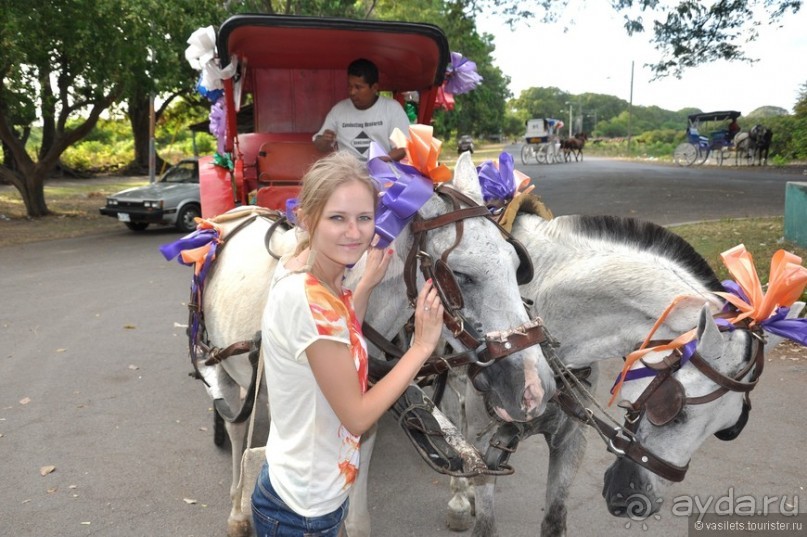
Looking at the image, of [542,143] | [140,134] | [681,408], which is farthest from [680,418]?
[542,143]

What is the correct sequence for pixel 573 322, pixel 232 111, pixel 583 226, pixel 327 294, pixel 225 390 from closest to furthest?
pixel 327 294 < pixel 573 322 < pixel 583 226 < pixel 225 390 < pixel 232 111

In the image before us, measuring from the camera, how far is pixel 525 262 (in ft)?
7.77

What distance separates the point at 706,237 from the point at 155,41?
1062cm

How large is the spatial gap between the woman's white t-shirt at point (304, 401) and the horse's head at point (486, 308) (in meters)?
0.39

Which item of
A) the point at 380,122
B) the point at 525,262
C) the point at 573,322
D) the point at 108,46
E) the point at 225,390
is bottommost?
the point at 225,390

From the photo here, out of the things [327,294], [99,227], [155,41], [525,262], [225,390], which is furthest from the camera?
[99,227]

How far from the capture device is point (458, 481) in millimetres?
3566

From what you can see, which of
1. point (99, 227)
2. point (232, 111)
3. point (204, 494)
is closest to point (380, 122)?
point (232, 111)

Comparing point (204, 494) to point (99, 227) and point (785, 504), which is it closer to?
point (785, 504)

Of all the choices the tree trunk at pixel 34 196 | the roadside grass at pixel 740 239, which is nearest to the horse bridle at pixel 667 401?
the roadside grass at pixel 740 239

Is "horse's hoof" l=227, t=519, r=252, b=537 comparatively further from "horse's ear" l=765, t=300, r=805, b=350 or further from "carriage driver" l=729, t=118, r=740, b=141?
"carriage driver" l=729, t=118, r=740, b=141

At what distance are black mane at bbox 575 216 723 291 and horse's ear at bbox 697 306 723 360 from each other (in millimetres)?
414

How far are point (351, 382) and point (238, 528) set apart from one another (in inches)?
84.6

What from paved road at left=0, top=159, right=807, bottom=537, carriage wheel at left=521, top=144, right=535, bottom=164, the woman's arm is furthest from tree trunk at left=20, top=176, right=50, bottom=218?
carriage wheel at left=521, top=144, right=535, bottom=164
